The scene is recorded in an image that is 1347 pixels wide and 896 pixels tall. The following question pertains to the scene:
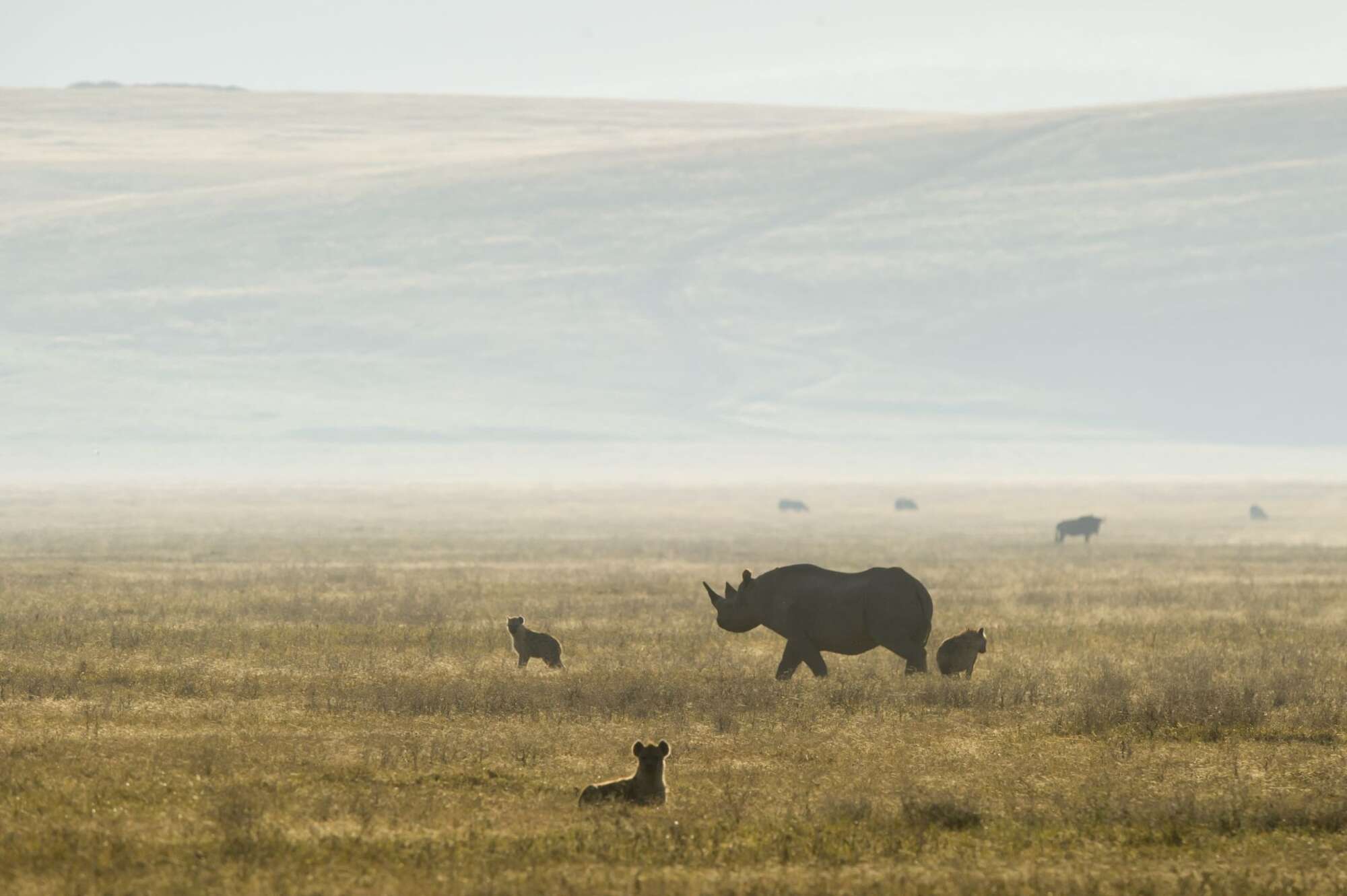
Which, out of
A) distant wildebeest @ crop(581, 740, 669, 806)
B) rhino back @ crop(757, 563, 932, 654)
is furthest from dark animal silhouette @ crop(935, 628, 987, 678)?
distant wildebeest @ crop(581, 740, 669, 806)

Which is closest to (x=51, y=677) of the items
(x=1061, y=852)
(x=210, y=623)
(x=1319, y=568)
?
(x=210, y=623)

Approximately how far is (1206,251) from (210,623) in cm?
16073

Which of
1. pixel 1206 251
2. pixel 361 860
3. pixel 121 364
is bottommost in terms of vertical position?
pixel 361 860

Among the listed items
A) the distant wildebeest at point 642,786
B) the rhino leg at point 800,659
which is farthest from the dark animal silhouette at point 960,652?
the distant wildebeest at point 642,786

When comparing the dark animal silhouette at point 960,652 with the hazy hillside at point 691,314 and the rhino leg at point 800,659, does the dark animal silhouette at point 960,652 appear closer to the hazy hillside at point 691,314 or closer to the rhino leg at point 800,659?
the rhino leg at point 800,659

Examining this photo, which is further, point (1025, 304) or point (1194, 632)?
point (1025, 304)

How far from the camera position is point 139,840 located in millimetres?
13352

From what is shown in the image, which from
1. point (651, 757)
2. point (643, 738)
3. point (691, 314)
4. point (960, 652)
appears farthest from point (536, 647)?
point (691, 314)

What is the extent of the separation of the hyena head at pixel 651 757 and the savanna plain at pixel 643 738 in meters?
0.33

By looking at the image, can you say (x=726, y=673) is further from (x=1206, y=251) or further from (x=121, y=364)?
(x=1206, y=251)

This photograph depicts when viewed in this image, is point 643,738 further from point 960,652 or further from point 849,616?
point 960,652

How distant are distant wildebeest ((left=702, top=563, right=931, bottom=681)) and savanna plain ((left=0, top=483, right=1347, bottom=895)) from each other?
1.72 ft

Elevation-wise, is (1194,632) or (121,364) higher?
(121,364)

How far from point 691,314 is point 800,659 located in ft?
494
